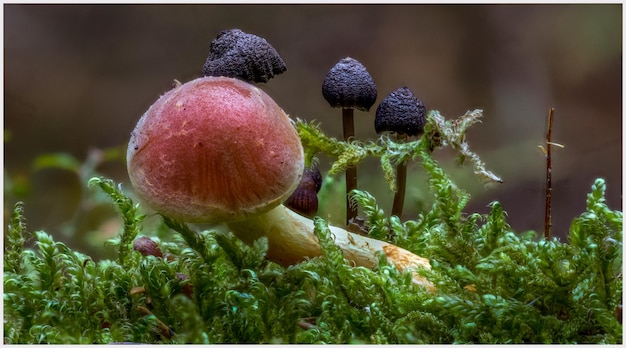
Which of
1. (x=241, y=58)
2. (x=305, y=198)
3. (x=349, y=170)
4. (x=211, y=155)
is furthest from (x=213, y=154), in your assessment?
(x=349, y=170)

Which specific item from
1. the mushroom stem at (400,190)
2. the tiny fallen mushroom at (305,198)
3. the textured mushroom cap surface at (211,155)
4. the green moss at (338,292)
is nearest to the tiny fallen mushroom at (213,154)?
the textured mushroom cap surface at (211,155)

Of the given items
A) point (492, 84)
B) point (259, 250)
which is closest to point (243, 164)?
point (259, 250)

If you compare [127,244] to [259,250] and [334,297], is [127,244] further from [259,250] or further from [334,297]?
[334,297]

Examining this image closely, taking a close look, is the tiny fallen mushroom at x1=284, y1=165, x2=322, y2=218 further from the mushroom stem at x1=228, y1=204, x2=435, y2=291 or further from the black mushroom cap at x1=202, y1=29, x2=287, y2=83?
the black mushroom cap at x1=202, y1=29, x2=287, y2=83

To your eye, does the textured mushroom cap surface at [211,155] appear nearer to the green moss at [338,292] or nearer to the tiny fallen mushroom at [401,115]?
the green moss at [338,292]

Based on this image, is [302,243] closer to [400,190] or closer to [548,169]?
[400,190]

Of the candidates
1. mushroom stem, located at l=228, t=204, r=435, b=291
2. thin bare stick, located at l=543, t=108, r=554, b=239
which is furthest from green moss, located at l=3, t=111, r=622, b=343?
thin bare stick, located at l=543, t=108, r=554, b=239
